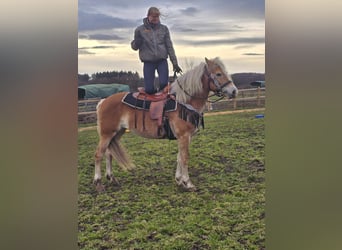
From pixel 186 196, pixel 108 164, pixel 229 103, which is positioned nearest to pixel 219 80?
pixel 229 103

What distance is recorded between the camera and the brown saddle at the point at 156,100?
2.50m

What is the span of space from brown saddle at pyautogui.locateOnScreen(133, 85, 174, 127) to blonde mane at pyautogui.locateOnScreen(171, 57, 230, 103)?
67 millimetres

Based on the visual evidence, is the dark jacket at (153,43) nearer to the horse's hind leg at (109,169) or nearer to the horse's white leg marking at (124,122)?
the horse's white leg marking at (124,122)

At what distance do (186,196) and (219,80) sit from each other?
806 mm

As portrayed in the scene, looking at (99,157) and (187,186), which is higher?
(99,157)

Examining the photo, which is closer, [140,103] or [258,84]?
[258,84]

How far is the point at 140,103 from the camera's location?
2518mm

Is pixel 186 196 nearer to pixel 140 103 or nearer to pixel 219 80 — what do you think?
pixel 140 103

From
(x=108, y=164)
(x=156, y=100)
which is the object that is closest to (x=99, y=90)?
(x=156, y=100)

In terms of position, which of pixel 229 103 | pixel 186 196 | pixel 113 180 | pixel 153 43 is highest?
pixel 153 43

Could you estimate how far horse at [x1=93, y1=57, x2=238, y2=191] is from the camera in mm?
2484

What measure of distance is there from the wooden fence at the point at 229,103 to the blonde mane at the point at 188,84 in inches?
5.3
